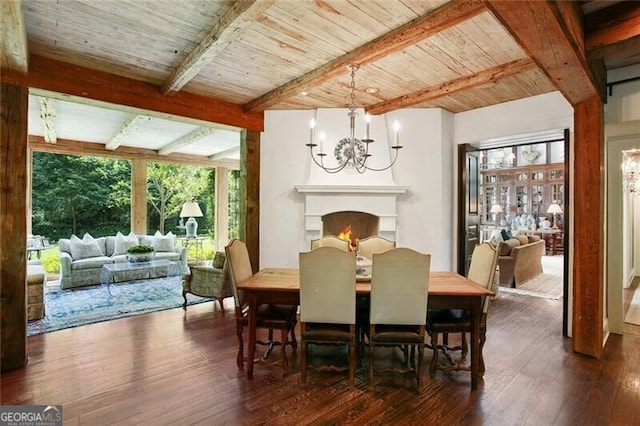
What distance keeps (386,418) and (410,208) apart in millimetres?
2931

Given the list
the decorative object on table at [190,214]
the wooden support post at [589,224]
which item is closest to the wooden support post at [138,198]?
the decorative object on table at [190,214]

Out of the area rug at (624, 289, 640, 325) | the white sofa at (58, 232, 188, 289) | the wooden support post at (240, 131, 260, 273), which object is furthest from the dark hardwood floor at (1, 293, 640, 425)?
the white sofa at (58, 232, 188, 289)

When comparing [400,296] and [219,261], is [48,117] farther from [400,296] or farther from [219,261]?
[400,296]

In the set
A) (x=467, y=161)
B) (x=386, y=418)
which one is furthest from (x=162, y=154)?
(x=386, y=418)

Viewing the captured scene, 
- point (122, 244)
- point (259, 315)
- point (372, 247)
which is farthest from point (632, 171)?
point (122, 244)

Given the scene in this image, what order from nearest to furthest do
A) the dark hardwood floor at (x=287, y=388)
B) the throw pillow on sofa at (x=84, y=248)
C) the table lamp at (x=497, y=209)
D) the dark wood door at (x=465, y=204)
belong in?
1. the dark hardwood floor at (x=287, y=388)
2. the dark wood door at (x=465, y=204)
3. the throw pillow on sofa at (x=84, y=248)
4. the table lamp at (x=497, y=209)

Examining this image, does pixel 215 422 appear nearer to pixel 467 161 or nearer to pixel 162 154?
pixel 467 161

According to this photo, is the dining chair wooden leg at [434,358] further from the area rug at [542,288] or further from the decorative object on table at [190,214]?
the decorative object on table at [190,214]

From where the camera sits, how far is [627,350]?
10.4 ft

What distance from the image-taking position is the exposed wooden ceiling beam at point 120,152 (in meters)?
6.18

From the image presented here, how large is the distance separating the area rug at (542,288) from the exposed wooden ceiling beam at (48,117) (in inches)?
286

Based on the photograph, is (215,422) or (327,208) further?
(327,208)

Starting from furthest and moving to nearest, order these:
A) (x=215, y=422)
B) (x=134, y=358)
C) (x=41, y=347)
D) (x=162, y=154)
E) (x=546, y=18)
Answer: (x=162, y=154) < (x=41, y=347) < (x=134, y=358) < (x=215, y=422) < (x=546, y=18)

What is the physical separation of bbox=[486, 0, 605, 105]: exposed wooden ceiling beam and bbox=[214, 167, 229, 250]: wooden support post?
7.45 m
